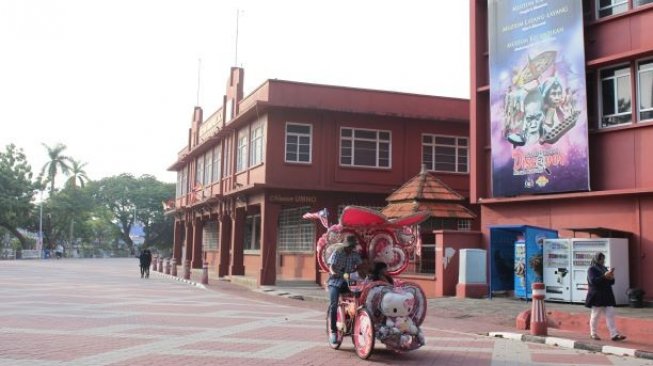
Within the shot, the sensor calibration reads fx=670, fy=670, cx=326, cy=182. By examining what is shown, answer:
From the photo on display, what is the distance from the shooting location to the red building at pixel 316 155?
2822cm

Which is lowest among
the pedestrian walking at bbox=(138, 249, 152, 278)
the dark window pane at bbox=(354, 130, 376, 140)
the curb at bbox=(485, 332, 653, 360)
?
the curb at bbox=(485, 332, 653, 360)

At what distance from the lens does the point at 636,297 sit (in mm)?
16234

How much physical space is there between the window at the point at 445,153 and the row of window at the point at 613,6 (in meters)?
12.5

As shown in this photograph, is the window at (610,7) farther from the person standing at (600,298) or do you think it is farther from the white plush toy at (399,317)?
the white plush toy at (399,317)

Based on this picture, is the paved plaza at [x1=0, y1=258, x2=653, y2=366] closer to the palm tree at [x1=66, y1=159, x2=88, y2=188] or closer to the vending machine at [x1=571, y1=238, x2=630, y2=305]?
the vending machine at [x1=571, y1=238, x2=630, y2=305]

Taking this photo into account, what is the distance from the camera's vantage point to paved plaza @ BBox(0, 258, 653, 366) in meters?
9.38

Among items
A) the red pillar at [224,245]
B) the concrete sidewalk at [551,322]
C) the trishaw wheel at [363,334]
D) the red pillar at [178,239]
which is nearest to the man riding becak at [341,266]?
the trishaw wheel at [363,334]

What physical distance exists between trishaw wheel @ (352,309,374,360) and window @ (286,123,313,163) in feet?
62.5

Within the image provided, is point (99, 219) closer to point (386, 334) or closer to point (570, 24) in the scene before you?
point (570, 24)

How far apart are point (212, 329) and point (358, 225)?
3.88 meters

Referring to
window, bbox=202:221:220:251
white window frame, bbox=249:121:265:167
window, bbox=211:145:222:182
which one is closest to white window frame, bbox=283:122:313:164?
white window frame, bbox=249:121:265:167

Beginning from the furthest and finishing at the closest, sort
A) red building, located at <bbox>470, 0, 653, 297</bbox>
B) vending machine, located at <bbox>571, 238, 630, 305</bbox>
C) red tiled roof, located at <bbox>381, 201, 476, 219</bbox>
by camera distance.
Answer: red tiled roof, located at <bbox>381, 201, 476, 219</bbox> → red building, located at <bbox>470, 0, 653, 297</bbox> → vending machine, located at <bbox>571, 238, 630, 305</bbox>

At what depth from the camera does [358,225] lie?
11.0 meters

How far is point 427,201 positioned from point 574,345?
43.6 feet
